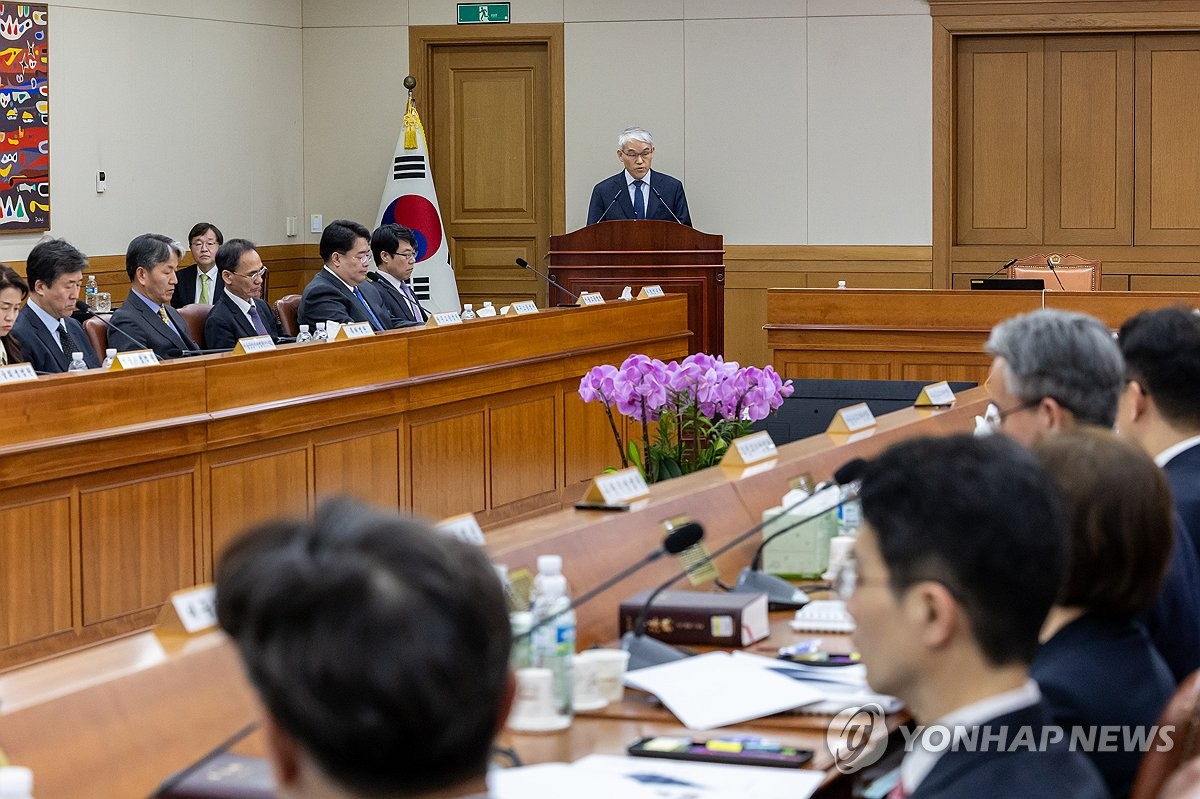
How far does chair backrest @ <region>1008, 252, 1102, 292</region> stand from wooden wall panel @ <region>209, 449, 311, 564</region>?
13.9 ft

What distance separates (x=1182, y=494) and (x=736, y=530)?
0.88 metres

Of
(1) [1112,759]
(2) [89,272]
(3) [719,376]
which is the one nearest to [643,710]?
(1) [1112,759]

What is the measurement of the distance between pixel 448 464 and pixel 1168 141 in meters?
5.62

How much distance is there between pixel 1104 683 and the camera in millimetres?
1788

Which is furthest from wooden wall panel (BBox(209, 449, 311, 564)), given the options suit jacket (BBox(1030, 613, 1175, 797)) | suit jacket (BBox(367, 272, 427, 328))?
suit jacket (BBox(1030, 613, 1175, 797))

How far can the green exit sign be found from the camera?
1027cm

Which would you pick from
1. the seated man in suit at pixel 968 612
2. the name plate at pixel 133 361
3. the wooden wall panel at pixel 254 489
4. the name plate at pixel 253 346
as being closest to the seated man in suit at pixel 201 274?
the name plate at pixel 253 346

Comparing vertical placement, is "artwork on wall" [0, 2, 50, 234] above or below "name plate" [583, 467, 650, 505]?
above

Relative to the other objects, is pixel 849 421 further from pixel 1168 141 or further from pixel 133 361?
pixel 1168 141

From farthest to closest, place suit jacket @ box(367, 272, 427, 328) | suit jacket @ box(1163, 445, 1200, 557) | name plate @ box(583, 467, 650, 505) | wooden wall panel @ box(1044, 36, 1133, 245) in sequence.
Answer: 1. wooden wall panel @ box(1044, 36, 1133, 245)
2. suit jacket @ box(367, 272, 427, 328)
3. name plate @ box(583, 467, 650, 505)
4. suit jacket @ box(1163, 445, 1200, 557)

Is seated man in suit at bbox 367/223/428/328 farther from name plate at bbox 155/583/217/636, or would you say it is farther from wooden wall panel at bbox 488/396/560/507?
name plate at bbox 155/583/217/636

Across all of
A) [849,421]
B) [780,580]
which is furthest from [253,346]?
[780,580]

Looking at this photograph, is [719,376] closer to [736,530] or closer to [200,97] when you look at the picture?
[736,530]

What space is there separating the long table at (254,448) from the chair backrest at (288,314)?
1.31 meters
